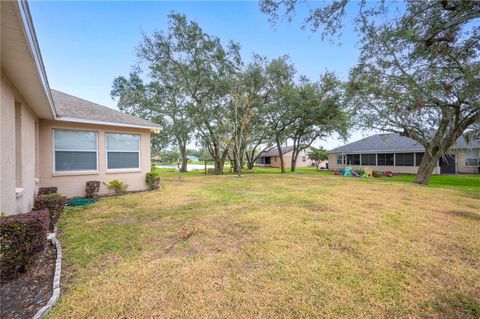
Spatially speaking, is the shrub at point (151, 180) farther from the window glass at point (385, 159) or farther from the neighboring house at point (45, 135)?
the window glass at point (385, 159)

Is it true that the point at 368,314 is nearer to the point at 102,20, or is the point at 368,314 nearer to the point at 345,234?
the point at 345,234

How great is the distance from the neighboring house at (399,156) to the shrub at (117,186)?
18.8 m

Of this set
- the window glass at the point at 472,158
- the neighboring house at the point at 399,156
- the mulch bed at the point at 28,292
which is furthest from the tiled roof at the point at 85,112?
the window glass at the point at 472,158

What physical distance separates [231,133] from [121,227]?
15263 mm

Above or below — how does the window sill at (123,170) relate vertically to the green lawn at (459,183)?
above

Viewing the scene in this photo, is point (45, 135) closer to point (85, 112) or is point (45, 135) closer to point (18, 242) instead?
point (85, 112)

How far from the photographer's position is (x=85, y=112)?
7848 mm

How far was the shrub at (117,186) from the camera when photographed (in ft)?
26.6

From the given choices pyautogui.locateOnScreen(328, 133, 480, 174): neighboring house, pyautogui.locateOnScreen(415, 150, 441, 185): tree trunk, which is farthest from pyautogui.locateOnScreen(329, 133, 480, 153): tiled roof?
pyautogui.locateOnScreen(415, 150, 441, 185): tree trunk

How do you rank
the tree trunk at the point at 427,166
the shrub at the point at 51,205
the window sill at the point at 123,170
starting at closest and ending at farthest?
the shrub at the point at 51,205
the window sill at the point at 123,170
the tree trunk at the point at 427,166

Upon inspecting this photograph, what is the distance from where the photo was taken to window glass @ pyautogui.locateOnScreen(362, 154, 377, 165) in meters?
24.0

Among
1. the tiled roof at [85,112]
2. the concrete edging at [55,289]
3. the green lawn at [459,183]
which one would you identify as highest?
the tiled roof at [85,112]

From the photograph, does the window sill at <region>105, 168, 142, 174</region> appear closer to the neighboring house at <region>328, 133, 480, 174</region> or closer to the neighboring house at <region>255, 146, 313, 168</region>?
the neighboring house at <region>328, 133, 480, 174</region>

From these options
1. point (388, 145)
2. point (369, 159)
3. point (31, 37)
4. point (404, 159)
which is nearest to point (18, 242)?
point (31, 37)
